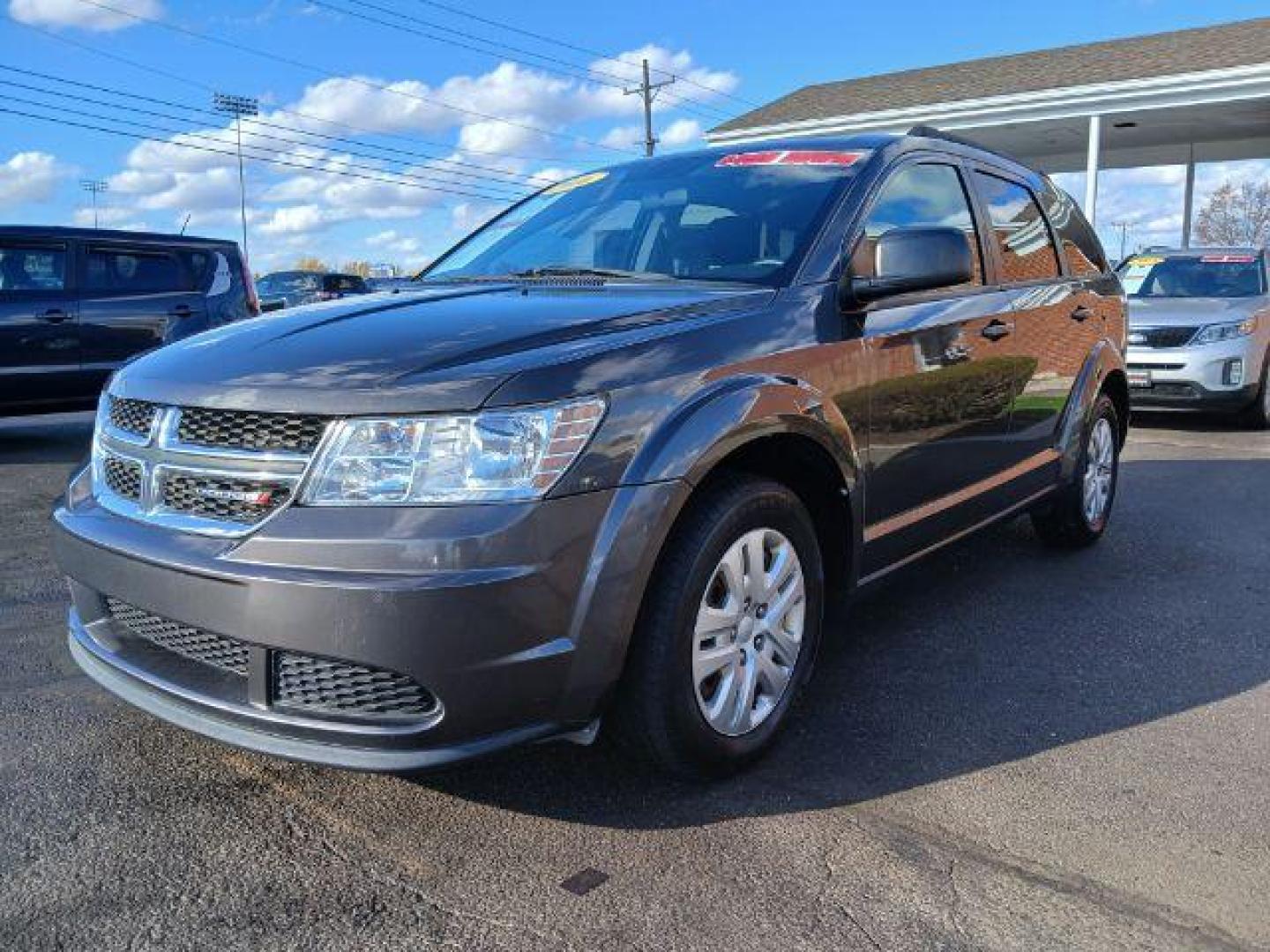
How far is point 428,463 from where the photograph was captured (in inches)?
89.4

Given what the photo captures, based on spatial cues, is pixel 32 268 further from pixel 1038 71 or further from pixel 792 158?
pixel 1038 71

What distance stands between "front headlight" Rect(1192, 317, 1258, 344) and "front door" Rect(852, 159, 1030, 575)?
5973mm

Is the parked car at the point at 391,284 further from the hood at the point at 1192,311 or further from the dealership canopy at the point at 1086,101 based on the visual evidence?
the dealership canopy at the point at 1086,101

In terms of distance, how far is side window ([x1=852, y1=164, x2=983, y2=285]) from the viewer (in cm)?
341

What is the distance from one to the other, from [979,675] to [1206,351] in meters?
6.77

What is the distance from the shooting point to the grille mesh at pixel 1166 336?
918 cm

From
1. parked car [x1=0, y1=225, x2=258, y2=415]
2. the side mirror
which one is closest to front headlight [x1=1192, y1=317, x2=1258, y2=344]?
the side mirror

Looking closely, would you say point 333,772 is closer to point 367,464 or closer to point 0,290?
point 367,464

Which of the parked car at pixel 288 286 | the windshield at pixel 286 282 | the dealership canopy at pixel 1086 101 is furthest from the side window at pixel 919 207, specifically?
the windshield at pixel 286 282

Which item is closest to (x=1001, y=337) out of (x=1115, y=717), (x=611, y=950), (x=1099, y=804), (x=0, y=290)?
(x=1115, y=717)

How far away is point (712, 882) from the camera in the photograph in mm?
2383

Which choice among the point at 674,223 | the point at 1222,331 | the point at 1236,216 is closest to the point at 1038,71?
the point at 1222,331

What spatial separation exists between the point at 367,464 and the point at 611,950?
111 cm

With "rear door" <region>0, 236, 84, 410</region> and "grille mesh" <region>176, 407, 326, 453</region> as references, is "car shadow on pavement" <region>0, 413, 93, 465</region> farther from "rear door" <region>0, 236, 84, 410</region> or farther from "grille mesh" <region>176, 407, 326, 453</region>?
"grille mesh" <region>176, 407, 326, 453</region>
